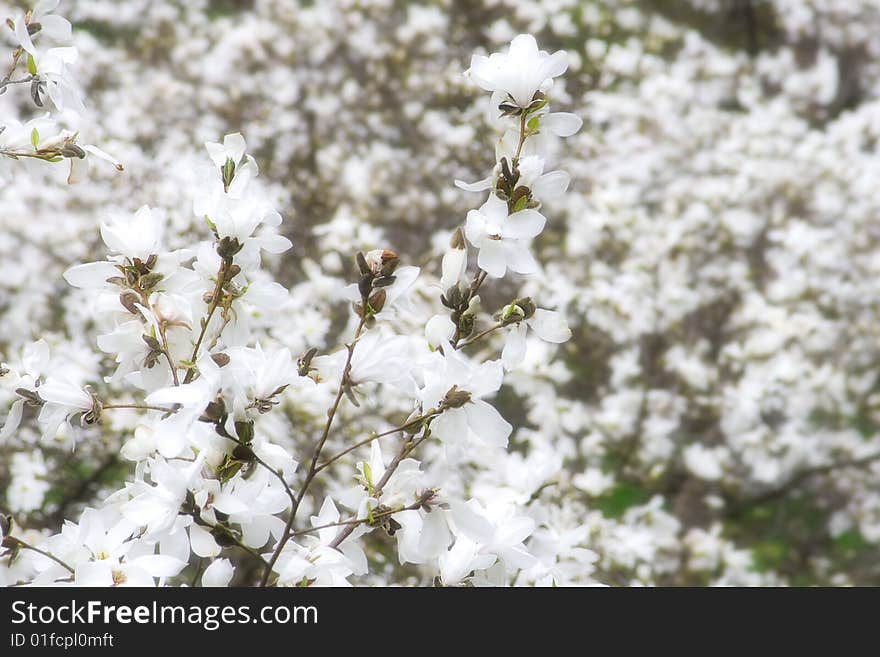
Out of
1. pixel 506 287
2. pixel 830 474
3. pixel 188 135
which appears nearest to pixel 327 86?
pixel 188 135

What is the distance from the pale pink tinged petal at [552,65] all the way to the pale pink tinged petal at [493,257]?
26cm

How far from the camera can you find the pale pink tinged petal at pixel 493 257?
1.18 meters

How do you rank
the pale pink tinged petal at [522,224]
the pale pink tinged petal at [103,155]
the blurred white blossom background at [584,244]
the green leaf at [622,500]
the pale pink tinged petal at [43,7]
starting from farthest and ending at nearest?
the green leaf at [622,500], the blurred white blossom background at [584,244], the pale pink tinged petal at [43,7], the pale pink tinged petal at [103,155], the pale pink tinged petal at [522,224]

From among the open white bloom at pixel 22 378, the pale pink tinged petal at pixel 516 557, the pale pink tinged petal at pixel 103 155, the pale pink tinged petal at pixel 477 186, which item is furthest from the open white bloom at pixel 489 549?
the pale pink tinged petal at pixel 103 155

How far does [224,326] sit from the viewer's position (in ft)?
4.09

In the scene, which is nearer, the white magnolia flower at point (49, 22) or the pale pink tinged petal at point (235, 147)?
the pale pink tinged petal at point (235, 147)

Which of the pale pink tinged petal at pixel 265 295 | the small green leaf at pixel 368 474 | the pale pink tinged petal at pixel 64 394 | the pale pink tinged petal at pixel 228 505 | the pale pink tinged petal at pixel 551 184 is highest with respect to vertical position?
the pale pink tinged petal at pixel 551 184

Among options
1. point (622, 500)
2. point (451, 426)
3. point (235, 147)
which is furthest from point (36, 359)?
point (622, 500)

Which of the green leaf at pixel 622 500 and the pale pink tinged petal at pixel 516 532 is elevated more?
the green leaf at pixel 622 500

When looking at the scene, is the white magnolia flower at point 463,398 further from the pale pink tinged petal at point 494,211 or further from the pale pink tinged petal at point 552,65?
the pale pink tinged petal at point 552,65

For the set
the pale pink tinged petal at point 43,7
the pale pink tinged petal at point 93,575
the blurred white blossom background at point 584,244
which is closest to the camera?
the pale pink tinged petal at point 93,575

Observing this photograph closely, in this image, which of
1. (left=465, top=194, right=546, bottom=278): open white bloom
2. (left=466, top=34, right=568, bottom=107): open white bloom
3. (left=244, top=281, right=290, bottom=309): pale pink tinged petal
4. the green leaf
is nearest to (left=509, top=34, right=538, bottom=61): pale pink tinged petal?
(left=466, top=34, right=568, bottom=107): open white bloom
